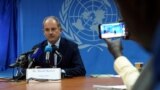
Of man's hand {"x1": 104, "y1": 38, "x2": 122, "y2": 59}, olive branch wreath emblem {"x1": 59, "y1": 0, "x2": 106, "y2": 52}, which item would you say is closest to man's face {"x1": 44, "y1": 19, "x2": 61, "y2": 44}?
olive branch wreath emblem {"x1": 59, "y1": 0, "x2": 106, "y2": 52}

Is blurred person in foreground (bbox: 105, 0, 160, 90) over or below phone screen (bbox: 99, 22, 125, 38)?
below

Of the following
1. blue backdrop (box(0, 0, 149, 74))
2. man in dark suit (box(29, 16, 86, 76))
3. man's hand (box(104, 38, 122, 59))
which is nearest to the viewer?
man's hand (box(104, 38, 122, 59))

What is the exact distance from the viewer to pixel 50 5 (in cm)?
566

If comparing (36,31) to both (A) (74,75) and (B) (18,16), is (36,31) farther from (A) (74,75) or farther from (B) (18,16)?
(A) (74,75)

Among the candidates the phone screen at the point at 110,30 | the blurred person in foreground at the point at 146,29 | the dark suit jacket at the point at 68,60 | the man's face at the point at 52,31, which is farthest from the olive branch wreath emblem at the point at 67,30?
the blurred person in foreground at the point at 146,29

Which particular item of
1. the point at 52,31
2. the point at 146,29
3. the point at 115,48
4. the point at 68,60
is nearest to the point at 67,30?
the point at 52,31

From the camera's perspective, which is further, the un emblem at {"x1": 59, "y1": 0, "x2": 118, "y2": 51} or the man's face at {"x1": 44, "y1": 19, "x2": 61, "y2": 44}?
the un emblem at {"x1": 59, "y1": 0, "x2": 118, "y2": 51}

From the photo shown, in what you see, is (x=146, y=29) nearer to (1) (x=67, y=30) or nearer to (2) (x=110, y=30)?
(2) (x=110, y=30)

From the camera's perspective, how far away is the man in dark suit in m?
2.97

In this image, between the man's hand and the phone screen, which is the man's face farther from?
the man's hand

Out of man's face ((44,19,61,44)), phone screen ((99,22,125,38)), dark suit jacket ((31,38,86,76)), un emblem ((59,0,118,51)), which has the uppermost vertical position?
un emblem ((59,0,118,51))

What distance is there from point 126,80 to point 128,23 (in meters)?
0.93

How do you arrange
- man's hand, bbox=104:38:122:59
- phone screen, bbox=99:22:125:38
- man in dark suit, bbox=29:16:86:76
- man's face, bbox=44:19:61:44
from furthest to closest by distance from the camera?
man's face, bbox=44:19:61:44, man in dark suit, bbox=29:16:86:76, phone screen, bbox=99:22:125:38, man's hand, bbox=104:38:122:59

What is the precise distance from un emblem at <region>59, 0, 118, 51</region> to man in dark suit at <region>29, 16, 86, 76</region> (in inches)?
74.6
